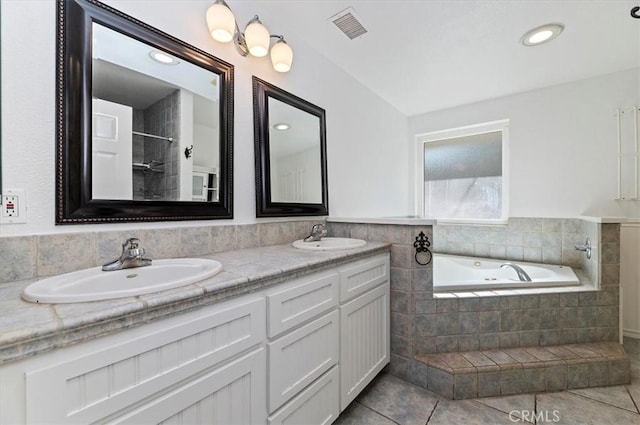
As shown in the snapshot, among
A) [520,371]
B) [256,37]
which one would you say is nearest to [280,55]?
[256,37]

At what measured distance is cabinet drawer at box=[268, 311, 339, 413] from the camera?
96 centimetres

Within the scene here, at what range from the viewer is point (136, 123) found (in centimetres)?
113

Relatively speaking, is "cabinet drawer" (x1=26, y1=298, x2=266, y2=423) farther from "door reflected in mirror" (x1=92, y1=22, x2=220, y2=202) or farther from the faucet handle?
"door reflected in mirror" (x1=92, y1=22, x2=220, y2=202)

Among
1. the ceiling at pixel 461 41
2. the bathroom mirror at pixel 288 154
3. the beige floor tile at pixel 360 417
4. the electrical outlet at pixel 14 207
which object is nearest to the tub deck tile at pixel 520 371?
the beige floor tile at pixel 360 417

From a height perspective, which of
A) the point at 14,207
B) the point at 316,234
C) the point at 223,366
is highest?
the point at 14,207

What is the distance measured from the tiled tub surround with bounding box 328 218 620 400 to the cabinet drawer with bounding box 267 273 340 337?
641 mm

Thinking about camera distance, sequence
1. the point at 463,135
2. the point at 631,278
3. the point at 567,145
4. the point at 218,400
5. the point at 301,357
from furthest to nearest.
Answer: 1. the point at 463,135
2. the point at 567,145
3. the point at 631,278
4. the point at 301,357
5. the point at 218,400

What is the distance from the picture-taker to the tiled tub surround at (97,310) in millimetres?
503

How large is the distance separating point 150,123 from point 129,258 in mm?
591

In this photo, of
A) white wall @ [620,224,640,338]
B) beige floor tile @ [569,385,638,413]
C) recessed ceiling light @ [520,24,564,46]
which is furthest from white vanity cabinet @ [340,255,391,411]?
white wall @ [620,224,640,338]

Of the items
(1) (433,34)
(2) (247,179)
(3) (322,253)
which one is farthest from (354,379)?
(1) (433,34)

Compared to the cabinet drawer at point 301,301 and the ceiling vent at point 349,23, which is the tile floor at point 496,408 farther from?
the ceiling vent at point 349,23

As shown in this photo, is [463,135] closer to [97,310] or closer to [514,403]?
[514,403]

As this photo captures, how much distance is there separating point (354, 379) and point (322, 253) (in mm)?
693
